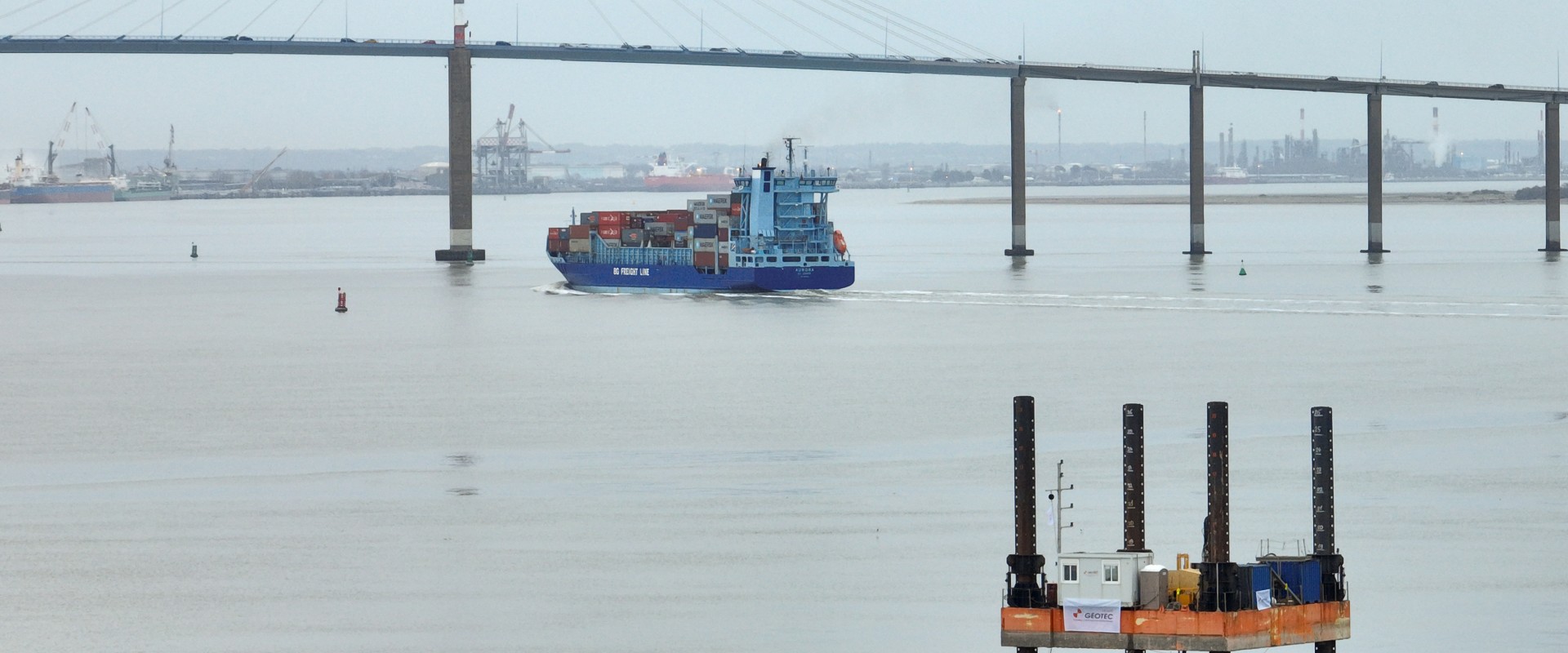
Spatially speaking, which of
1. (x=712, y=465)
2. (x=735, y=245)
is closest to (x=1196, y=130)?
(x=735, y=245)

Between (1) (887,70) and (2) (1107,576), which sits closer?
(2) (1107,576)

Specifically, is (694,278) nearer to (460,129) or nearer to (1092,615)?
(460,129)

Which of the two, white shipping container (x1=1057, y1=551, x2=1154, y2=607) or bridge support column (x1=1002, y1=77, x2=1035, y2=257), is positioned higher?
bridge support column (x1=1002, y1=77, x2=1035, y2=257)

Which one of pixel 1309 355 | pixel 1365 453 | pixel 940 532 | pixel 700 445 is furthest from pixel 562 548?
pixel 1309 355

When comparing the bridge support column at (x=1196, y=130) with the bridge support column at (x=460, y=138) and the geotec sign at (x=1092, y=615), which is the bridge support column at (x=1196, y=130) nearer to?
the bridge support column at (x=460, y=138)

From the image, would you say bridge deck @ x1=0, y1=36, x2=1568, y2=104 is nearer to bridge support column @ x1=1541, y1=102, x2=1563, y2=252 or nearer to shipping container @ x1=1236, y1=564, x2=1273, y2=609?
bridge support column @ x1=1541, y1=102, x2=1563, y2=252

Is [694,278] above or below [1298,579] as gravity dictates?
above

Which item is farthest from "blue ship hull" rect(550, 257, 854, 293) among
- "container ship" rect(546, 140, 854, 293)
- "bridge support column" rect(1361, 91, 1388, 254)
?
"bridge support column" rect(1361, 91, 1388, 254)
